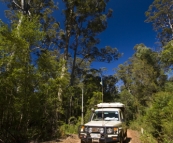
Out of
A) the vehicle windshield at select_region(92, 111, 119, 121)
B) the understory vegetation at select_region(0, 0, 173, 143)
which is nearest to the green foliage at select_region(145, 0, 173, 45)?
the understory vegetation at select_region(0, 0, 173, 143)

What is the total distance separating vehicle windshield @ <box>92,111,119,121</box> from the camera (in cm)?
802

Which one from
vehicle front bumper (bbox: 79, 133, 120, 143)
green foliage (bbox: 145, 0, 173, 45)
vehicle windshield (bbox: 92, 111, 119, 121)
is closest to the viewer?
vehicle front bumper (bbox: 79, 133, 120, 143)

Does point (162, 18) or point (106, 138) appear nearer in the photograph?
point (106, 138)

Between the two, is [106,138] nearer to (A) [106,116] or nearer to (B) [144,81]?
(A) [106,116]

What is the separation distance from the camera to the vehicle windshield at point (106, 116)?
316 inches

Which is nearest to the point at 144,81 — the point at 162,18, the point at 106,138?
the point at 162,18

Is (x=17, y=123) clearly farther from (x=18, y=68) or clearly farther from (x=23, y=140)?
(x=18, y=68)

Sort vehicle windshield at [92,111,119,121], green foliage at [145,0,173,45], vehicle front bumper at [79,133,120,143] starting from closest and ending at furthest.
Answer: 1. vehicle front bumper at [79,133,120,143]
2. vehicle windshield at [92,111,119,121]
3. green foliage at [145,0,173,45]

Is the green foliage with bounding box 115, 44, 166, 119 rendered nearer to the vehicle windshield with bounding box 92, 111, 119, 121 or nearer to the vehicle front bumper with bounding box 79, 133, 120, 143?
the vehicle windshield with bounding box 92, 111, 119, 121

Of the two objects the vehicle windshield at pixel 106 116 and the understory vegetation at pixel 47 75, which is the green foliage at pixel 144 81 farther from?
the vehicle windshield at pixel 106 116

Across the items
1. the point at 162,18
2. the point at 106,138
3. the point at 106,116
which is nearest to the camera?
the point at 106,138

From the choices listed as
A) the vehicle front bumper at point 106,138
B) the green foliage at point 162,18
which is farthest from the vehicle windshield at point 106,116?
the green foliage at point 162,18

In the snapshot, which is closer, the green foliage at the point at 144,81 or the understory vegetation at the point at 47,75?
the understory vegetation at the point at 47,75

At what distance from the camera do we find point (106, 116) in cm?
829
